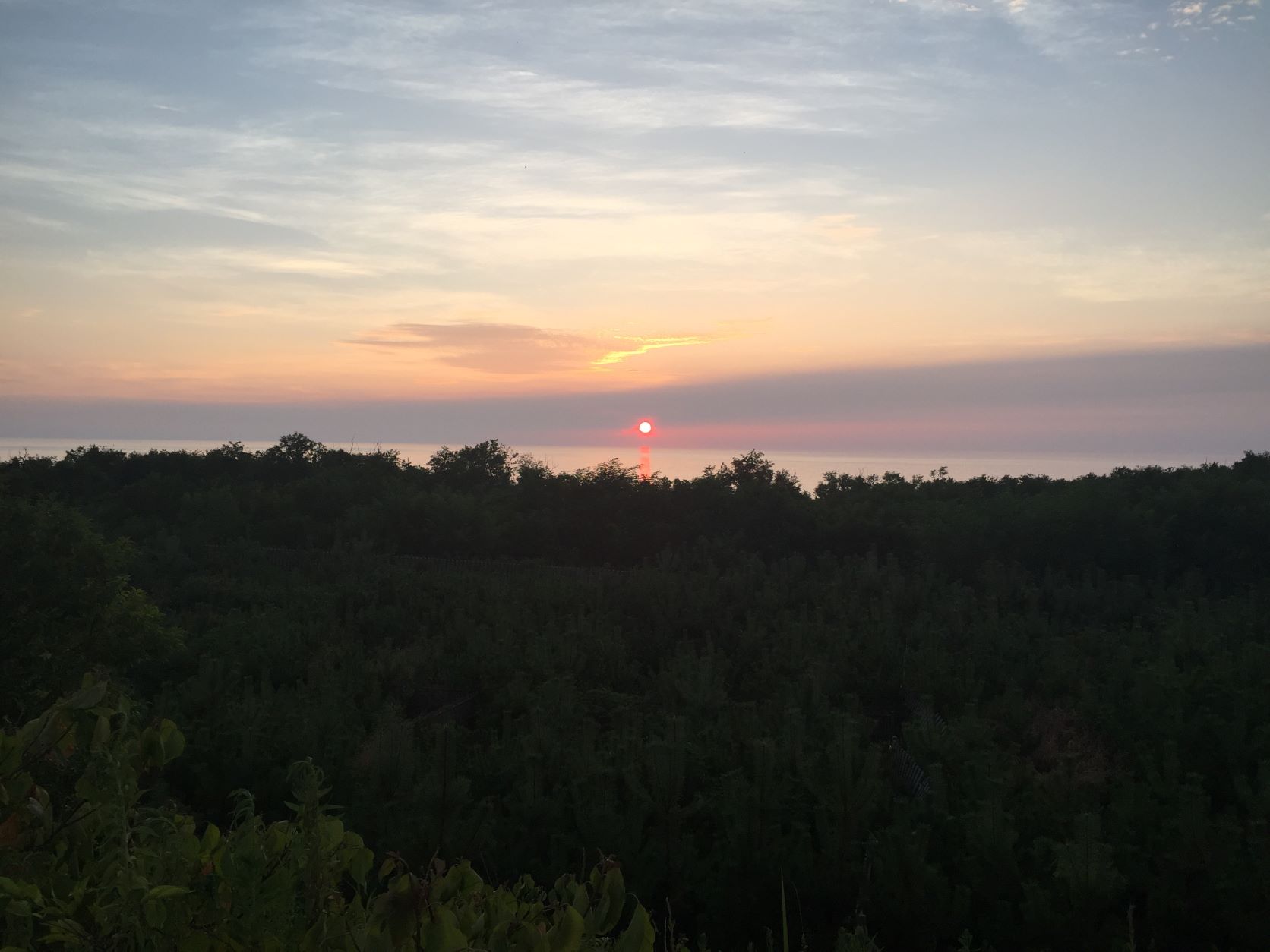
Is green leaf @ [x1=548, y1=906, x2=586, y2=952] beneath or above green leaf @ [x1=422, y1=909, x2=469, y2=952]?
beneath

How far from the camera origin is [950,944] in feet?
23.7

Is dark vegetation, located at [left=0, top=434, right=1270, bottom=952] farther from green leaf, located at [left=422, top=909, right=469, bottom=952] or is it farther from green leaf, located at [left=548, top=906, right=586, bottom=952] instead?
green leaf, located at [left=548, top=906, right=586, bottom=952]

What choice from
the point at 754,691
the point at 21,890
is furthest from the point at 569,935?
the point at 754,691

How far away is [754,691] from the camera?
50.1ft

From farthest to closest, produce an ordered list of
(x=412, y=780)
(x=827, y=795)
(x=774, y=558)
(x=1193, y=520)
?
(x=774, y=558), (x=1193, y=520), (x=412, y=780), (x=827, y=795)

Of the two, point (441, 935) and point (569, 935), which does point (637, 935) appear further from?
point (441, 935)

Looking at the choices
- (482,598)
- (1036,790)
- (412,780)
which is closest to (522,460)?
(482,598)

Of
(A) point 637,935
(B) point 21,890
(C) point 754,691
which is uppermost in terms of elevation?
(B) point 21,890

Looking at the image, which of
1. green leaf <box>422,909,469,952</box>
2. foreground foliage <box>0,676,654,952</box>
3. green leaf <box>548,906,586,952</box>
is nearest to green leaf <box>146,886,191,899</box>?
foreground foliage <box>0,676,654,952</box>

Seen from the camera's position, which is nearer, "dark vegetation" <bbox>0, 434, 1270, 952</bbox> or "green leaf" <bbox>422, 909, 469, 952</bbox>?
"green leaf" <bbox>422, 909, 469, 952</bbox>

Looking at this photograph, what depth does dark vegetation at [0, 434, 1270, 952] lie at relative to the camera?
7.34 meters

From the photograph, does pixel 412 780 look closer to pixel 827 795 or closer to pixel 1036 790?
pixel 827 795

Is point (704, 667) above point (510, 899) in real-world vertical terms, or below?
below

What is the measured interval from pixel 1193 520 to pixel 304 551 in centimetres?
2433
